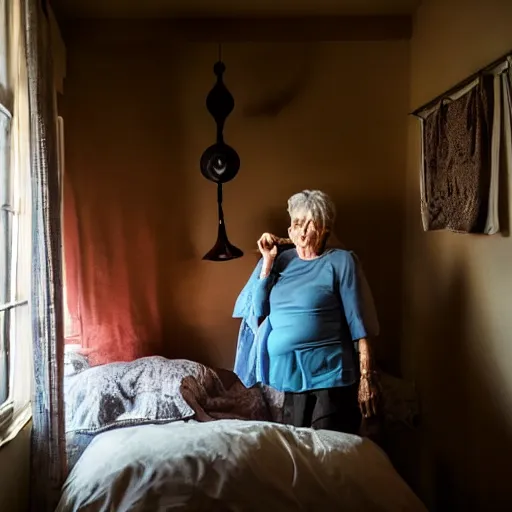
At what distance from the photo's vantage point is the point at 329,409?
2.14 m

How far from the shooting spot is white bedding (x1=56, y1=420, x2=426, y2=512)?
1.48 metres

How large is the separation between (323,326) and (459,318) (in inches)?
22.6

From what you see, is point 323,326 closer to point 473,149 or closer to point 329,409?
point 329,409

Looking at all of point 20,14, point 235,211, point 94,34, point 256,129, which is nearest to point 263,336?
point 235,211

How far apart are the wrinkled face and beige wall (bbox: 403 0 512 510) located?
0.56 meters

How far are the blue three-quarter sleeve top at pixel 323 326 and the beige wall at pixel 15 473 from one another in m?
0.86

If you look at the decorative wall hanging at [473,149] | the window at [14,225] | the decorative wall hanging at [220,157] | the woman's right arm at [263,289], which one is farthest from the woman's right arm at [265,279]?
the window at [14,225]

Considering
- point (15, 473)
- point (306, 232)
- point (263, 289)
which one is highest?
point (306, 232)

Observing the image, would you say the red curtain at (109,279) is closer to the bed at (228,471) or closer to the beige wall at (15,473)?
the bed at (228,471)

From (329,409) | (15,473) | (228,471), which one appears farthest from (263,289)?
(15,473)

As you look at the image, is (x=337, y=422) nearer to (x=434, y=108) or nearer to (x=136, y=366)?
(x=136, y=366)

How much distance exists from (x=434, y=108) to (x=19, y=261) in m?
1.65

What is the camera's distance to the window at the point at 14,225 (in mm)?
1796

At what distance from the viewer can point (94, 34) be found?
9.14ft
